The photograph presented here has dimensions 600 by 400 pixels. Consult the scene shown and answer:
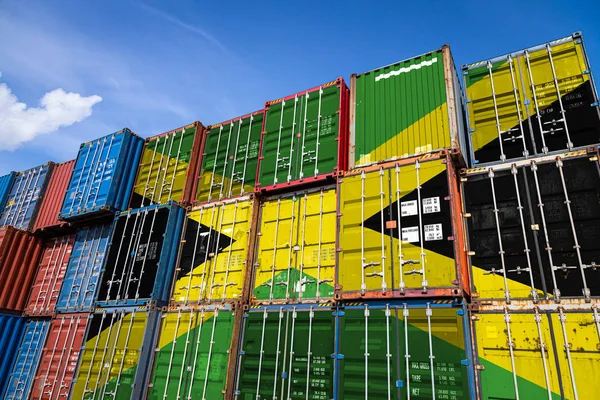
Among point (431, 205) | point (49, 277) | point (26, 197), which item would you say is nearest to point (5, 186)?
point (26, 197)

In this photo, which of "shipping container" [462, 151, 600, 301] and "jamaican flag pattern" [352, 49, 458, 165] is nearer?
"shipping container" [462, 151, 600, 301]

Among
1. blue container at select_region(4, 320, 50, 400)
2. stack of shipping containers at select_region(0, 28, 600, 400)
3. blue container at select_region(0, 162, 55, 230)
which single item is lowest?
blue container at select_region(4, 320, 50, 400)

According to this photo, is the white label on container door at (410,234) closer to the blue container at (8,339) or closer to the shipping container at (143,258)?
the shipping container at (143,258)

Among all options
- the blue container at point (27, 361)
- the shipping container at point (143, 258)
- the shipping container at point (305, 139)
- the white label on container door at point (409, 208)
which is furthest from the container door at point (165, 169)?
the white label on container door at point (409, 208)

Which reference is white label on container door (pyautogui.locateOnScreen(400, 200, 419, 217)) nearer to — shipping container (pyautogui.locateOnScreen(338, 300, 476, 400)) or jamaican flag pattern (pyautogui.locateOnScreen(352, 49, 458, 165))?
jamaican flag pattern (pyautogui.locateOnScreen(352, 49, 458, 165))

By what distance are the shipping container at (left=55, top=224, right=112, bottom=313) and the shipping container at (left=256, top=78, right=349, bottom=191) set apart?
683 centimetres

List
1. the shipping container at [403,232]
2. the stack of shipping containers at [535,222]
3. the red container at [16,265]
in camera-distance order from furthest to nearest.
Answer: the red container at [16,265], the shipping container at [403,232], the stack of shipping containers at [535,222]

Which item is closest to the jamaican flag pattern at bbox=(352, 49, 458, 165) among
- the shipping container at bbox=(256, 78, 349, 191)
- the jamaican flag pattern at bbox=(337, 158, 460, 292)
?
the shipping container at bbox=(256, 78, 349, 191)

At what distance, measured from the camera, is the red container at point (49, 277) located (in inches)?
601

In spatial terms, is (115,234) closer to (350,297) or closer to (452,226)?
(350,297)

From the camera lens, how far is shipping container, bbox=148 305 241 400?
1041cm

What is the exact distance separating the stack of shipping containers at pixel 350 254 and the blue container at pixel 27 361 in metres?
0.07

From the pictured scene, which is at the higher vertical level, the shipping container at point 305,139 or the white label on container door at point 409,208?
the shipping container at point 305,139

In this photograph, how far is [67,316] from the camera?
1395cm
